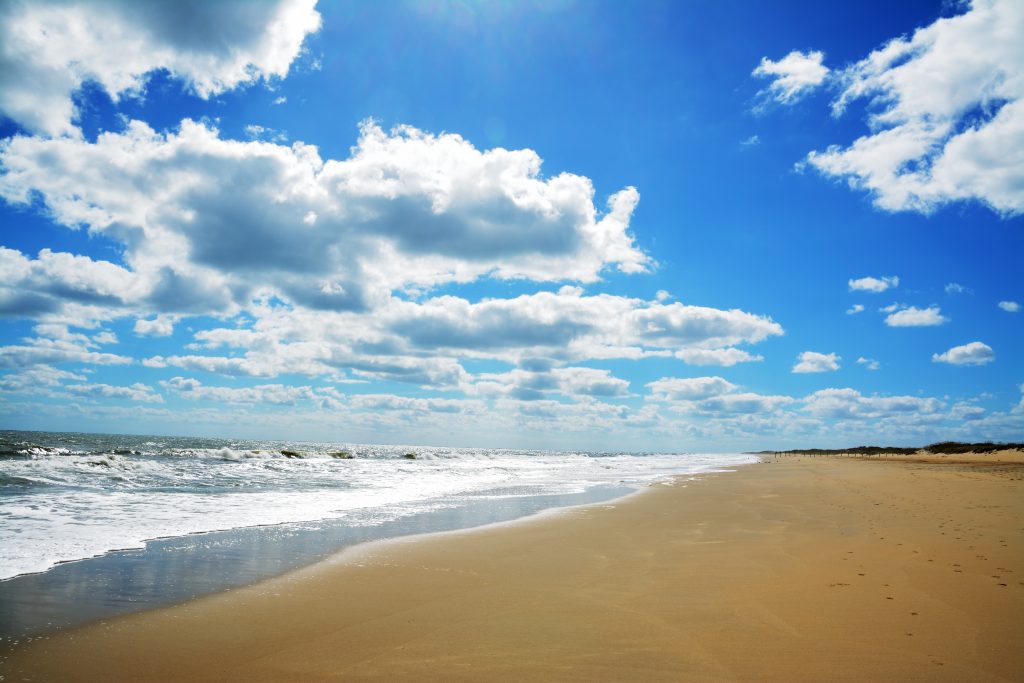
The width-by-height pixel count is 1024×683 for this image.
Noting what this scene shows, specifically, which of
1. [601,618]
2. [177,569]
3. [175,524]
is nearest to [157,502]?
[175,524]

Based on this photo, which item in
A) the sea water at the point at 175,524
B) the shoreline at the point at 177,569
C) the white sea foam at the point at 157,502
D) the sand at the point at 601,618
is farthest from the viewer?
the white sea foam at the point at 157,502

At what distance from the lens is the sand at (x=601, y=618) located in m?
4.42

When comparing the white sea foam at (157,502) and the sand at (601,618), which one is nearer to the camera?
the sand at (601,618)

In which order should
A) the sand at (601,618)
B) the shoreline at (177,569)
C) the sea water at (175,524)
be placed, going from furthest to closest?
the sea water at (175,524)
the shoreline at (177,569)
the sand at (601,618)

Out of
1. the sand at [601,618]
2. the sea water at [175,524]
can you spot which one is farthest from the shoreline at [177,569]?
the sand at [601,618]

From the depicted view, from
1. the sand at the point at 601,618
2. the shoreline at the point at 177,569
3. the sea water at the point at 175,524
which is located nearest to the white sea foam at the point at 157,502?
the sea water at the point at 175,524

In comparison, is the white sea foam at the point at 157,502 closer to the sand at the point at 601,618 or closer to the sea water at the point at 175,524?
the sea water at the point at 175,524

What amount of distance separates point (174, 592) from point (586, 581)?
5.03 meters

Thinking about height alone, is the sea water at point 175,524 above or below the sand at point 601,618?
below

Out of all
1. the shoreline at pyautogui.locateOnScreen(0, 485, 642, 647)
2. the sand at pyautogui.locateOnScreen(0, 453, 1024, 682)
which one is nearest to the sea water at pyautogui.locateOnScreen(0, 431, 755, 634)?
the shoreline at pyautogui.locateOnScreen(0, 485, 642, 647)

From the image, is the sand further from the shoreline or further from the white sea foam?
the white sea foam

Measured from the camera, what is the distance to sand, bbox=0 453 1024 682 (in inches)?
174

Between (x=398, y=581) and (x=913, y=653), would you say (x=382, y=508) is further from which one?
(x=913, y=653)

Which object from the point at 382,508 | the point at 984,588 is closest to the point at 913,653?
the point at 984,588
